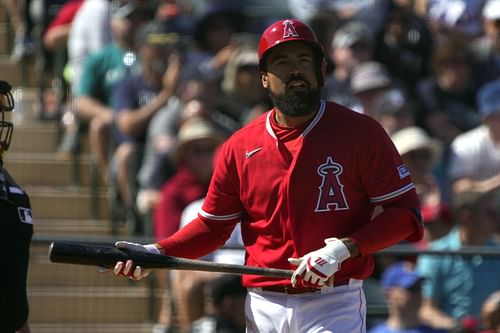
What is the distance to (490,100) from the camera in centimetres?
1005

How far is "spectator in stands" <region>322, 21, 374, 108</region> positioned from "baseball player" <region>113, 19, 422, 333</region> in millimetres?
4593

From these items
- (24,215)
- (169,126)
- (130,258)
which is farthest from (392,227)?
(169,126)

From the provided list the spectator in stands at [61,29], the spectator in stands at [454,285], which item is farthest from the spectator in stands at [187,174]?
the spectator in stands at [61,29]

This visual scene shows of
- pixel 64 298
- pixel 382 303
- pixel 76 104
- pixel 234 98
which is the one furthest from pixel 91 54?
pixel 382 303

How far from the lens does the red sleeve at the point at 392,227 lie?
5629 mm

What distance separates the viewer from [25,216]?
5488 mm

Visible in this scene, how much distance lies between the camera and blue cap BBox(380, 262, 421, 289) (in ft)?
27.2

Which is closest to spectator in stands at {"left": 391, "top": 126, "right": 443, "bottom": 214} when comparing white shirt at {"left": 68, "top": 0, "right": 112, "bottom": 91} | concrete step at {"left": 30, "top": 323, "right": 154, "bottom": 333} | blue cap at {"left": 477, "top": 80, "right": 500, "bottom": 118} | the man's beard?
blue cap at {"left": 477, "top": 80, "right": 500, "bottom": 118}

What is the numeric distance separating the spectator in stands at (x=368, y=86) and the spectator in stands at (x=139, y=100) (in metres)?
1.46

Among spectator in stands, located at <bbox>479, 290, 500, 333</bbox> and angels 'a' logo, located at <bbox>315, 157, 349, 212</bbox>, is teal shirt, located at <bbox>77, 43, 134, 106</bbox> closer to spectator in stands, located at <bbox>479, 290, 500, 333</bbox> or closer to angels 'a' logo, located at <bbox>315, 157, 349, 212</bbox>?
spectator in stands, located at <bbox>479, 290, 500, 333</bbox>

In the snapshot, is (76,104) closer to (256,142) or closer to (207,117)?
(207,117)

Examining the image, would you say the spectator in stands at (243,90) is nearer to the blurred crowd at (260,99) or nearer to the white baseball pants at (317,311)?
the blurred crowd at (260,99)

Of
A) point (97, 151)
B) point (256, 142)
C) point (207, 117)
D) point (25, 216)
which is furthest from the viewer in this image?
point (97, 151)

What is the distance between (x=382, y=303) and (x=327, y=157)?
114 inches
